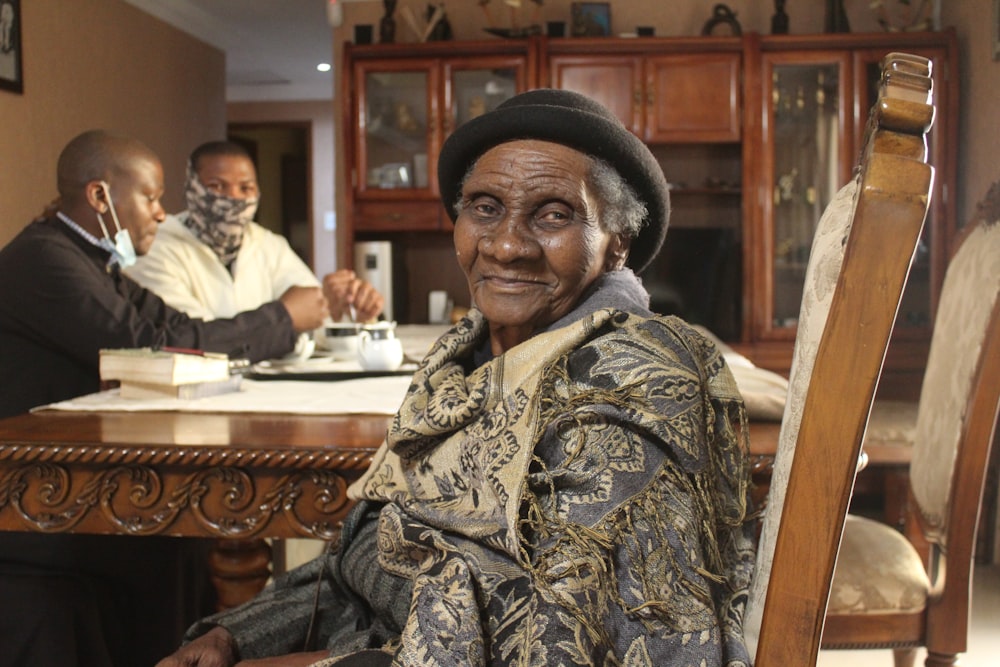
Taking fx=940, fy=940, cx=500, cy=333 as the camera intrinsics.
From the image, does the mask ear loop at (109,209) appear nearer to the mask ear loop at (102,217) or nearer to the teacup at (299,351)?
the mask ear loop at (102,217)

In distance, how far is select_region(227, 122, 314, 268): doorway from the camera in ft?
33.1

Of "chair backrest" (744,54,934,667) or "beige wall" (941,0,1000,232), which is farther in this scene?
"beige wall" (941,0,1000,232)

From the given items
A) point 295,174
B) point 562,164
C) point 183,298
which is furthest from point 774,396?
point 295,174

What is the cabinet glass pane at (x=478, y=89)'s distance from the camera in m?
4.40

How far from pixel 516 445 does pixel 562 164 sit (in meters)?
0.33

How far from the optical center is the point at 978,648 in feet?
8.27

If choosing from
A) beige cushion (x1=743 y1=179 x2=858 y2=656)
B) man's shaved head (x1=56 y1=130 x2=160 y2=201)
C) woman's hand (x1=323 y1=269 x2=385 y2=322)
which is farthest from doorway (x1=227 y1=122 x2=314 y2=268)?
beige cushion (x1=743 y1=179 x2=858 y2=656)

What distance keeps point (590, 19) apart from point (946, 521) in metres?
3.50

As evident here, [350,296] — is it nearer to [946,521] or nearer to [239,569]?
[239,569]

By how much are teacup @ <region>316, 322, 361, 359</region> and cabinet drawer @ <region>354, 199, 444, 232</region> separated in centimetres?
202

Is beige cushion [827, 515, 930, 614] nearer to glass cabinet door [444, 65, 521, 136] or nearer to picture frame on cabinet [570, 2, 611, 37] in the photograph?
glass cabinet door [444, 65, 521, 136]

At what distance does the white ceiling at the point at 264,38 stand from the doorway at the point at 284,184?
4.27ft

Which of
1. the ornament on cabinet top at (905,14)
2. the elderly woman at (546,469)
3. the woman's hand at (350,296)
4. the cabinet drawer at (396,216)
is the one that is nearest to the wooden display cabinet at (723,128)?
the cabinet drawer at (396,216)

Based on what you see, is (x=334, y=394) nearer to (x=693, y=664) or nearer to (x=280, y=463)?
(x=280, y=463)
